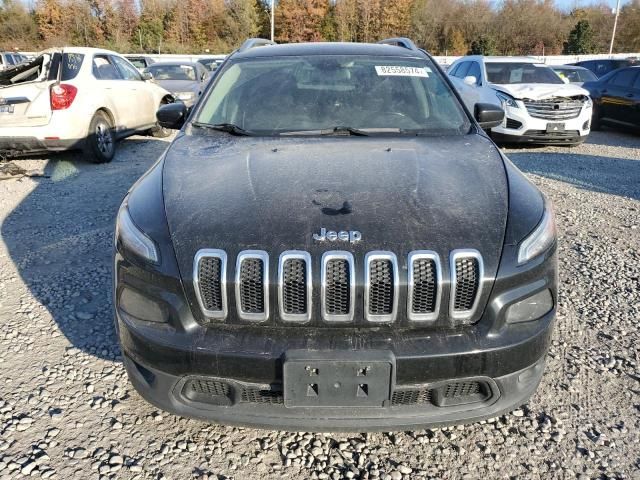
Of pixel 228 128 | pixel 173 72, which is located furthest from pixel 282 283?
pixel 173 72

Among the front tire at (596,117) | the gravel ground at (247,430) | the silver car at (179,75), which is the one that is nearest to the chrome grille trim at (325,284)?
the gravel ground at (247,430)

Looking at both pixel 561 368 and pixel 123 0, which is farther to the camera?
pixel 123 0

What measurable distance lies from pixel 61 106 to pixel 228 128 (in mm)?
5011

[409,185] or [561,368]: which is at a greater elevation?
[409,185]

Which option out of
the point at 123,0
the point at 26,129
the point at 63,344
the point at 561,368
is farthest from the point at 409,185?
the point at 123,0

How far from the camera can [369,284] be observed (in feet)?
6.08

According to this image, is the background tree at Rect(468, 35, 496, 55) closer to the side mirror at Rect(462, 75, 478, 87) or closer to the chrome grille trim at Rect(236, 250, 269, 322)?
the side mirror at Rect(462, 75, 478, 87)

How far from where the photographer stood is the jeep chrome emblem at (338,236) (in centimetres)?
192

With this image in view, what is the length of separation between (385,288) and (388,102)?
1.74 metres

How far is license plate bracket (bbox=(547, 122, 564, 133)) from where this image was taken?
877 centimetres

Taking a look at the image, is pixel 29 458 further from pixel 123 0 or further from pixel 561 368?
pixel 123 0


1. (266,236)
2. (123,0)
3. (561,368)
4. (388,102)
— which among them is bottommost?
(561,368)

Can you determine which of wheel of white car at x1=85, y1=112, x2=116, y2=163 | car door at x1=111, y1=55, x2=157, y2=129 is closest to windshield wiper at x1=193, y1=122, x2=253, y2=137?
wheel of white car at x1=85, y1=112, x2=116, y2=163

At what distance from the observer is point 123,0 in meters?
55.1
